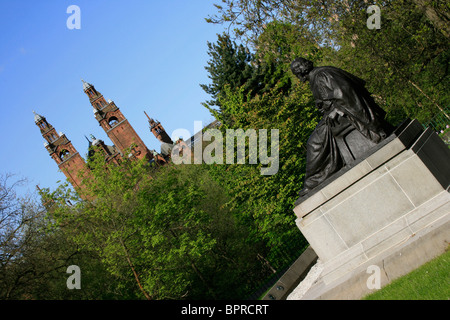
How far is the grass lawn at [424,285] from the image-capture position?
446 centimetres

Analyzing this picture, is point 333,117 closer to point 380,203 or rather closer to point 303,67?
point 303,67

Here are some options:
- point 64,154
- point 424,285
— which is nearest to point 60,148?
point 64,154

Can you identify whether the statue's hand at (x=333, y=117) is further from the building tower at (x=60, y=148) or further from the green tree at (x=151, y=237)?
the building tower at (x=60, y=148)

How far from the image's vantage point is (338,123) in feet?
23.0

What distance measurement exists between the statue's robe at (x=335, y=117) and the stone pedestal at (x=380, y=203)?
1.20 feet

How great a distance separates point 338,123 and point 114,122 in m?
81.0

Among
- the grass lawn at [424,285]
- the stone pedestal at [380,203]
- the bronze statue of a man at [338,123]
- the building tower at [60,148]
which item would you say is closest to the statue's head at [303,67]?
the bronze statue of a man at [338,123]

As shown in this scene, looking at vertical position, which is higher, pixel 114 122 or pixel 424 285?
pixel 114 122

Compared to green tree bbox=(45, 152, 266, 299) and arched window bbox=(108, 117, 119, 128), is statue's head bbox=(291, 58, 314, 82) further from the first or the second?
arched window bbox=(108, 117, 119, 128)

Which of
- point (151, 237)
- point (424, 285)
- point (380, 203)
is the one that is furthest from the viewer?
point (151, 237)

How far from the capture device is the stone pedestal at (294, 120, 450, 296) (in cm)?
611

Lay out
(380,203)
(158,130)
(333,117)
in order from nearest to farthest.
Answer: (380,203) < (333,117) < (158,130)
